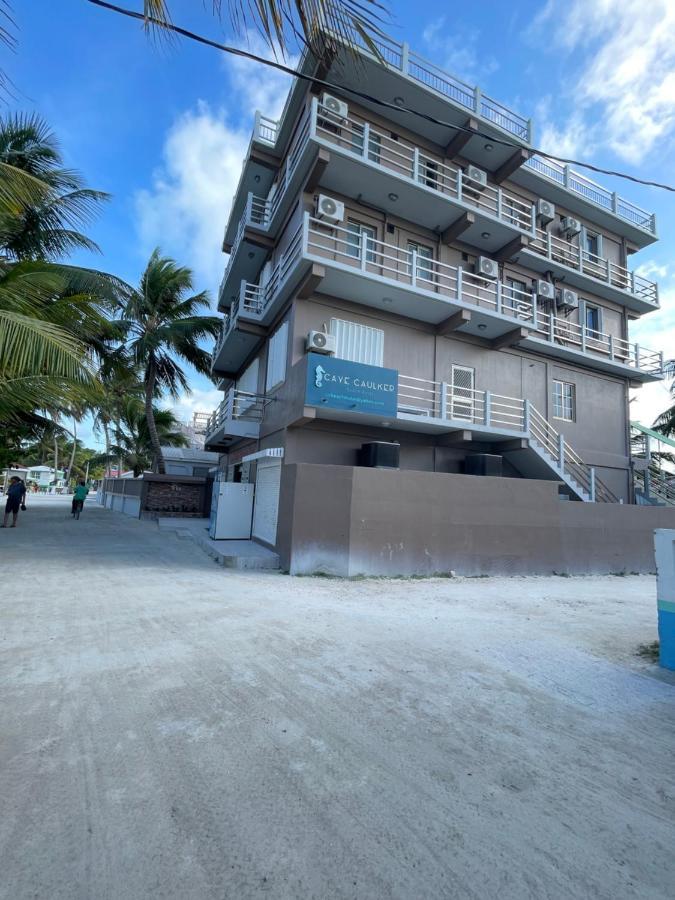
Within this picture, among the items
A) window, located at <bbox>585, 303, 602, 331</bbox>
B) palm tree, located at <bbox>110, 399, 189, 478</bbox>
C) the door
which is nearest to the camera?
the door

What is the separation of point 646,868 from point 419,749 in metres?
1.27

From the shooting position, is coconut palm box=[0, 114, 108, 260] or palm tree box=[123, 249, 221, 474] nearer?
coconut palm box=[0, 114, 108, 260]

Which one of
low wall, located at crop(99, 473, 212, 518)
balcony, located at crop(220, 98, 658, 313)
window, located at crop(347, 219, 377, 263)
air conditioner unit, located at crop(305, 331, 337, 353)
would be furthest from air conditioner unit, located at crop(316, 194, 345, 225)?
low wall, located at crop(99, 473, 212, 518)

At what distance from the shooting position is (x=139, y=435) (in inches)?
1236

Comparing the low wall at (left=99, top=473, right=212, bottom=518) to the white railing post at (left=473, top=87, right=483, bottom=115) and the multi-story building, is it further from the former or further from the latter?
the white railing post at (left=473, top=87, right=483, bottom=115)

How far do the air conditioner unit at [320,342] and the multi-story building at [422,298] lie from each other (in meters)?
0.06

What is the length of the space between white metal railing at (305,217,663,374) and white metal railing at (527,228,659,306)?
2001 mm

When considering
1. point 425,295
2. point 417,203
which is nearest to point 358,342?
point 425,295

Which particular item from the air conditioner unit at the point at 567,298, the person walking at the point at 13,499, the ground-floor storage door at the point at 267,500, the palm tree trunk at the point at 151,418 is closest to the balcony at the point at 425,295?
the air conditioner unit at the point at 567,298

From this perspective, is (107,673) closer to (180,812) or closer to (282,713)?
(282,713)

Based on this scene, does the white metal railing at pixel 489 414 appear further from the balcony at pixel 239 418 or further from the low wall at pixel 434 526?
the balcony at pixel 239 418

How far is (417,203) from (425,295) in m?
3.41

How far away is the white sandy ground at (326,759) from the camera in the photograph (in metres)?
1.94

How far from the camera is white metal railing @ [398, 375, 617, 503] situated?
12398 millimetres
